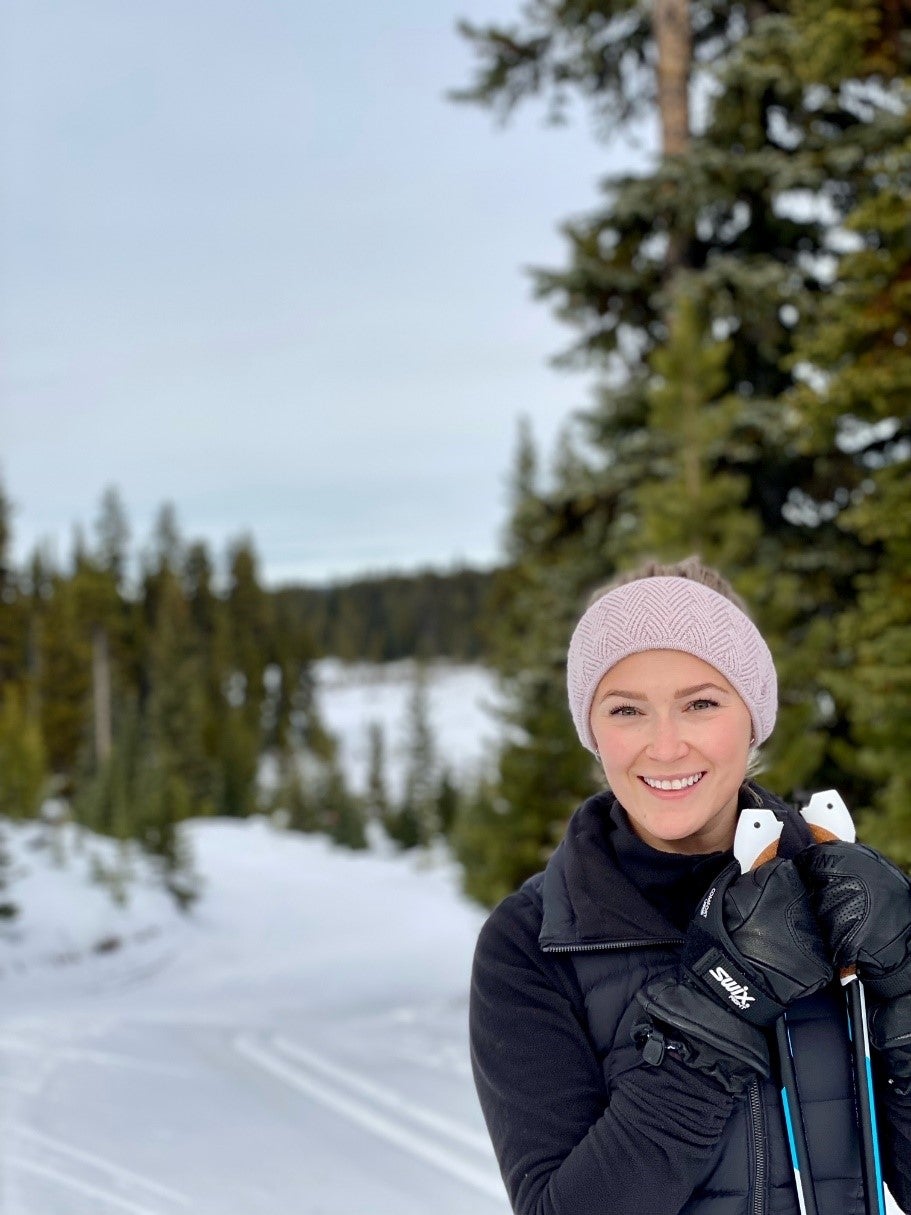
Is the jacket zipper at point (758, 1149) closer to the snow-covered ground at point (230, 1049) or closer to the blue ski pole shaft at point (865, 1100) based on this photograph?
the blue ski pole shaft at point (865, 1100)

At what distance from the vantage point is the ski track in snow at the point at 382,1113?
6.73m

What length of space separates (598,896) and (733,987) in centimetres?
28

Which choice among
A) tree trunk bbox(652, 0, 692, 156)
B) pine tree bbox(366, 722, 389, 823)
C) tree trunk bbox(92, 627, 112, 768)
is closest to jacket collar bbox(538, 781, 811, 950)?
tree trunk bbox(652, 0, 692, 156)

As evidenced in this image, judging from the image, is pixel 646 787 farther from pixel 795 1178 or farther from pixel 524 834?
pixel 524 834

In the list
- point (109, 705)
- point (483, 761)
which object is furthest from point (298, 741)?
point (483, 761)

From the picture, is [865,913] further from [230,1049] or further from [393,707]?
[393,707]

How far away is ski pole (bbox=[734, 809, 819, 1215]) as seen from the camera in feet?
5.25

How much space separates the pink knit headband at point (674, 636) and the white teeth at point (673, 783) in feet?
0.55

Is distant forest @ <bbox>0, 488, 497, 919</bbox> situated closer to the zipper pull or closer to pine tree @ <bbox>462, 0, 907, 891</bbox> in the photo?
pine tree @ <bbox>462, 0, 907, 891</bbox>

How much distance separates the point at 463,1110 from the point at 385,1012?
19.7ft

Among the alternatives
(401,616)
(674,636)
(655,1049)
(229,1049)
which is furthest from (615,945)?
(401,616)

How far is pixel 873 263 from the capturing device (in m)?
8.12

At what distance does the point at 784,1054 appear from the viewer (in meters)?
1.62

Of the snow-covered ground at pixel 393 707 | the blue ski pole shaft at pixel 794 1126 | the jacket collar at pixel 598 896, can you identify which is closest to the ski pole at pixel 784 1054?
the blue ski pole shaft at pixel 794 1126
